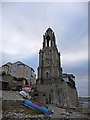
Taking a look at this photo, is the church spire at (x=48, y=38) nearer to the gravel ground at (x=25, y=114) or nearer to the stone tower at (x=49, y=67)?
the stone tower at (x=49, y=67)

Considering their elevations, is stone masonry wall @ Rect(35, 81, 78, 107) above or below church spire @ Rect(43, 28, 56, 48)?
below

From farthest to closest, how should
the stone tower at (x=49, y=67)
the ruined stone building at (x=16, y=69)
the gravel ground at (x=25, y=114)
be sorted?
1. the ruined stone building at (x=16, y=69)
2. the stone tower at (x=49, y=67)
3. the gravel ground at (x=25, y=114)

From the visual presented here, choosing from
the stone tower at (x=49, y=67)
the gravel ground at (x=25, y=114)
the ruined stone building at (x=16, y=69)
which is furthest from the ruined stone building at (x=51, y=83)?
the ruined stone building at (x=16, y=69)

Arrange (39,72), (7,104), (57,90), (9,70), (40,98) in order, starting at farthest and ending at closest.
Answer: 1. (9,70)
2. (39,72)
3. (57,90)
4. (40,98)
5. (7,104)

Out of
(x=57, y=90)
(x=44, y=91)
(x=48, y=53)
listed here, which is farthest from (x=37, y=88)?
(x=48, y=53)

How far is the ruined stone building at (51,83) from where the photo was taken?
89.2ft

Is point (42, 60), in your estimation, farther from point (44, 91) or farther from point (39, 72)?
point (44, 91)

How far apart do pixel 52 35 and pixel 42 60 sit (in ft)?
42.8

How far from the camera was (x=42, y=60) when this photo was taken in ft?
119

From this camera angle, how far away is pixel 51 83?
3066cm

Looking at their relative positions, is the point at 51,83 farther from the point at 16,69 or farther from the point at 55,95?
the point at 16,69

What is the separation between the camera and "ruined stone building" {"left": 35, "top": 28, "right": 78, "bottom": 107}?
27198 millimetres

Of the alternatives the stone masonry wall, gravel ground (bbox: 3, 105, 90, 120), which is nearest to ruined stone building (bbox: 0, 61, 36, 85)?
the stone masonry wall

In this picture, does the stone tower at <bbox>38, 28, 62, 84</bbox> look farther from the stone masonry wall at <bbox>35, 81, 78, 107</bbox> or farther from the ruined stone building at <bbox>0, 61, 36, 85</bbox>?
the ruined stone building at <bbox>0, 61, 36, 85</bbox>
